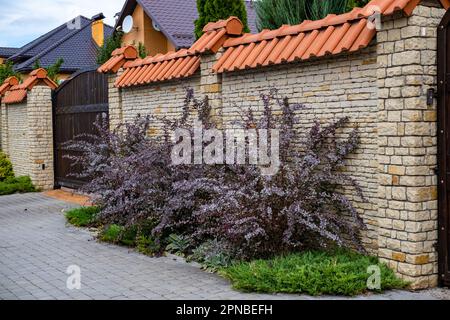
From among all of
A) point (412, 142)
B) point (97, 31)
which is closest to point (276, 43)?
point (412, 142)

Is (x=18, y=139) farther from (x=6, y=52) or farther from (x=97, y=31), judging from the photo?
(x=6, y=52)

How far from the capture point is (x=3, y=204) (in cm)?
1276

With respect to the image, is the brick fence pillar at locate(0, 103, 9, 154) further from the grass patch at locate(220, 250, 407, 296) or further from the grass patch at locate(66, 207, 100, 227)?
the grass patch at locate(220, 250, 407, 296)

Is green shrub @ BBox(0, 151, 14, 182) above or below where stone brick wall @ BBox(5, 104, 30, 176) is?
below

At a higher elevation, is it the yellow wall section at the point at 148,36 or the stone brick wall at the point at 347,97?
the yellow wall section at the point at 148,36

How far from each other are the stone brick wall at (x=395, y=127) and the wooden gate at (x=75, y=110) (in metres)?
6.54

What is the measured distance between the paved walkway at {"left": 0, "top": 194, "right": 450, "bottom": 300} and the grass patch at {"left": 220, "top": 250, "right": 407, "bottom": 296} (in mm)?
117

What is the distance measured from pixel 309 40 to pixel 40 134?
9450mm

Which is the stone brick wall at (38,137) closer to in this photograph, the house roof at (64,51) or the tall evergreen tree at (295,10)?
the tall evergreen tree at (295,10)

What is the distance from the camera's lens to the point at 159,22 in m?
24.2

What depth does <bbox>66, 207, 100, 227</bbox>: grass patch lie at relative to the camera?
9.77m

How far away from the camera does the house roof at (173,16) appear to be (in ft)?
78.2

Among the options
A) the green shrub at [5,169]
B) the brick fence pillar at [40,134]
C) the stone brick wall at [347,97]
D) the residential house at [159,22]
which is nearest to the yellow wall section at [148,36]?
the residential house at [159,22]

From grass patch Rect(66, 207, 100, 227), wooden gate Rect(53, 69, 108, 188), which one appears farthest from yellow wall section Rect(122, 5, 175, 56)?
grass patch Rect(66, 207, 100, 227)
